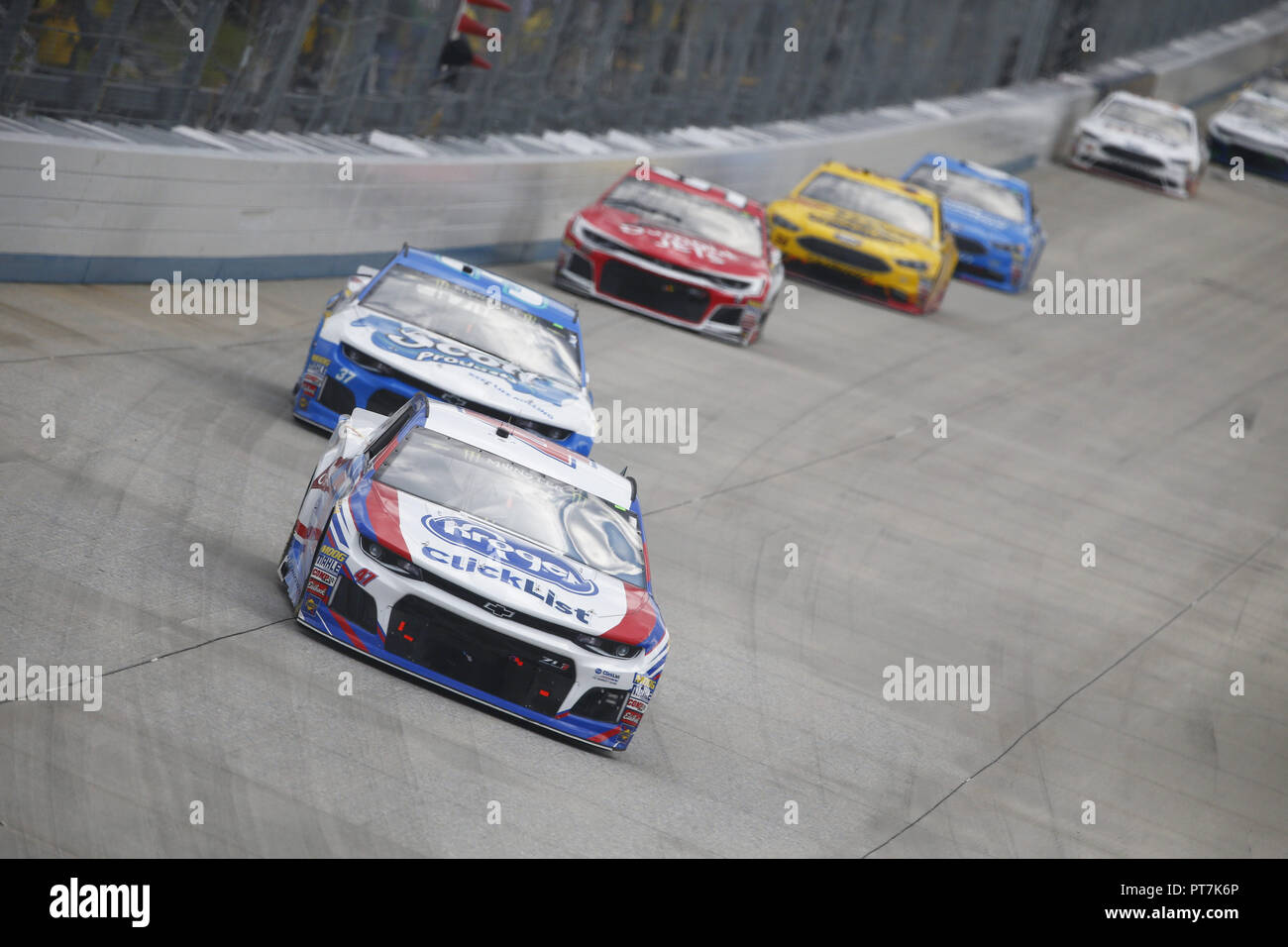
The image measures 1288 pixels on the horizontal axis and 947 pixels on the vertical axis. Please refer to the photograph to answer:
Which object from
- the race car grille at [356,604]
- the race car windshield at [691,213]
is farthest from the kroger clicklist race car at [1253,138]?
the race car grille at [356,604]

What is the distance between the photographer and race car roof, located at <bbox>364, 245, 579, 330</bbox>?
13.7 m

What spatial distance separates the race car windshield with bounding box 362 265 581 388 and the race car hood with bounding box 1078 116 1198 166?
26135 mm

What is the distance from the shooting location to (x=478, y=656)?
8539 mm

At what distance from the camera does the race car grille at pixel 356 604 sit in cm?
852

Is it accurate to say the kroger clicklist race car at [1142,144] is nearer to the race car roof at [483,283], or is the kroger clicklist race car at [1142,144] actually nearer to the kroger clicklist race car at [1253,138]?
the kroger clicklist race car at [1253,138]

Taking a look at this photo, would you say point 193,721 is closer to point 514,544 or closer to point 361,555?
point 361,555

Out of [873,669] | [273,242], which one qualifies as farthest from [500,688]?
[273,242]

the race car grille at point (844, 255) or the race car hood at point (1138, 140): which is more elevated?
the race car grille at point (844, 255)

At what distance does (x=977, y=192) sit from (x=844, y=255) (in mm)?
4865

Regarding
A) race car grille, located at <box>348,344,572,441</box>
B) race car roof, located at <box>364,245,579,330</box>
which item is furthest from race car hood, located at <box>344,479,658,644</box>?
race car roof, located at <box>364,245,579,330</box>

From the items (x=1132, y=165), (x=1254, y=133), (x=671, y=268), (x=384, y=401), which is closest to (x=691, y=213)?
(x=671, y=268)

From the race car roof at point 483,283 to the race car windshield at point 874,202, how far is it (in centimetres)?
1045

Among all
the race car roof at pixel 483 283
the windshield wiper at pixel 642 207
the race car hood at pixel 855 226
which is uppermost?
the race car roof at pixel 483 283
